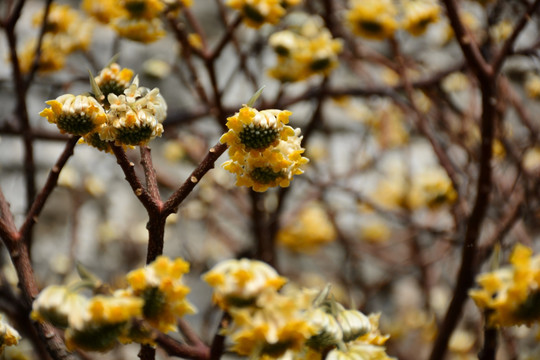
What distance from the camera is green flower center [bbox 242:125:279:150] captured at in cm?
69

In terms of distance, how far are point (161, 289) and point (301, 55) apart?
0.99 metres

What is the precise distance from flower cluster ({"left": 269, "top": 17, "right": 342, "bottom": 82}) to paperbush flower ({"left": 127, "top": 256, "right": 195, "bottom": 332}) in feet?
3.14

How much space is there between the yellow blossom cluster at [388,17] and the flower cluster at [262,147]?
102cm

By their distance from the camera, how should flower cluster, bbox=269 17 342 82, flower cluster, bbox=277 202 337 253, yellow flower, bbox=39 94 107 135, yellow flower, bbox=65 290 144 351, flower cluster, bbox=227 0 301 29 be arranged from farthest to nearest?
flower cluster, bbox=277 202 337 253 → flower cluster, bbox=269 17 342 82 → flower cluster, bbox=227 0 301 29 → yellow flower, bbox=39 94 107 135 → yellow flower, bbox=65 290 144 351

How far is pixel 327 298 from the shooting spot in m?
0.75

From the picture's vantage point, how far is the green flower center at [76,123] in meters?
0.68

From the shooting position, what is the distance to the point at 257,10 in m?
1.23

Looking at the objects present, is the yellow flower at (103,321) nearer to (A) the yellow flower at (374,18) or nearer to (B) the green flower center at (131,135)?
(B) the green flower center at (131,135)

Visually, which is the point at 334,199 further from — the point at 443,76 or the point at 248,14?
the point at 248,14

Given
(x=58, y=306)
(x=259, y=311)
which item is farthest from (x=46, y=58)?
(x=259, y=311)

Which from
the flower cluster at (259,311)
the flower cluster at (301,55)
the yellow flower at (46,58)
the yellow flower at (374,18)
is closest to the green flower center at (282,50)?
the flower cluster at (301,55)

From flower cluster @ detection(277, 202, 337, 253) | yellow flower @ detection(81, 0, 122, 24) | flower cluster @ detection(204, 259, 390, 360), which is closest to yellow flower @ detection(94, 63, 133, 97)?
flower cluster @ detection(204, 259, 390, 360)

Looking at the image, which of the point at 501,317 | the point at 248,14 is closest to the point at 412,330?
the point at 248,14

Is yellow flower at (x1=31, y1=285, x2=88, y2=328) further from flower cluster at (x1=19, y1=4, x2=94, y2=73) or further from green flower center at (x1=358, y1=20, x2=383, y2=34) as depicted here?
green flower center at (x1=358, y1=20, x2=383, y2=34)
